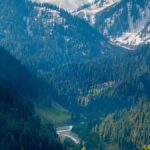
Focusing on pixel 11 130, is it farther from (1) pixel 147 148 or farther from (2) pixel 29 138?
(1) pixel 147 148

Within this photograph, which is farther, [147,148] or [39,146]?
[39,146]

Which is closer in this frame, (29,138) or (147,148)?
(147,148)

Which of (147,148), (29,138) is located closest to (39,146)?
(29,138)

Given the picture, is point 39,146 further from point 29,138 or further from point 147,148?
point 147,148

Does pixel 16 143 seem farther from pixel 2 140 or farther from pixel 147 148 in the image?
pixel 147 148

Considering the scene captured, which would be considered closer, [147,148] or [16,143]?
[147,148]

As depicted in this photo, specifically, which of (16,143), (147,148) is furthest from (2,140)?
(147,148)
